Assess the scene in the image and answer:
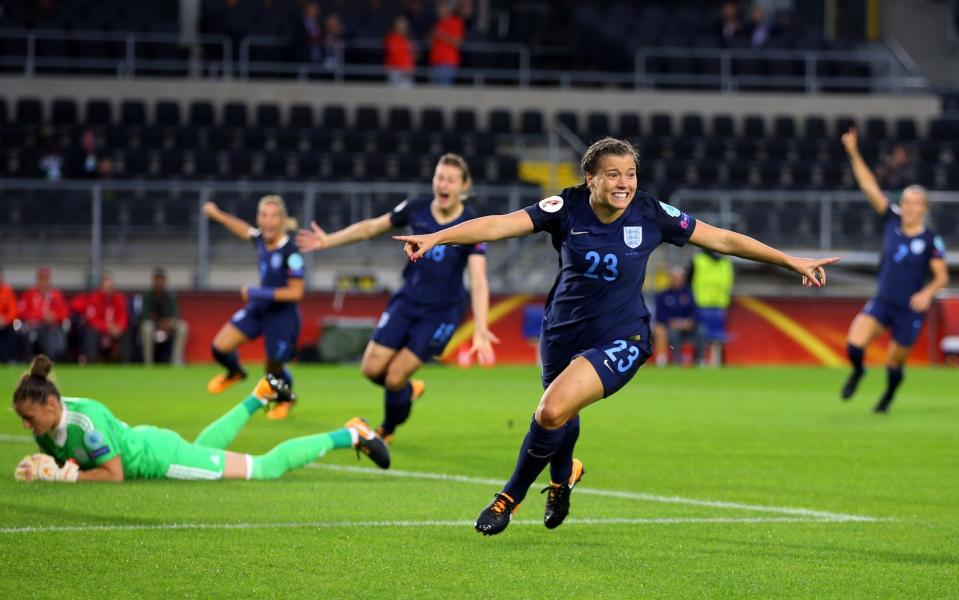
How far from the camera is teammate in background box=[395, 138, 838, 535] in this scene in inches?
292

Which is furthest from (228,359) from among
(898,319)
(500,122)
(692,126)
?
(692,126)

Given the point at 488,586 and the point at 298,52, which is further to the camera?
the point at 298,52

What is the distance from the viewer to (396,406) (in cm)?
1200

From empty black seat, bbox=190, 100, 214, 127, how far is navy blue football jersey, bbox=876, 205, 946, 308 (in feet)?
58.7

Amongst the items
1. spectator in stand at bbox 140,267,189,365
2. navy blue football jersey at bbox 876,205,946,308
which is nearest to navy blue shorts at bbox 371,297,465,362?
navy blue football jersey at bbox 876,205,946,308

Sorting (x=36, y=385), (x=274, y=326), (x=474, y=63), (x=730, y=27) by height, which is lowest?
(x=36, y=385)

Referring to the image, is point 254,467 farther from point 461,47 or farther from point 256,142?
point 461,47

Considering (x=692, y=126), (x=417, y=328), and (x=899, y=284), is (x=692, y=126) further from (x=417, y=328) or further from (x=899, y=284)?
(x=417, y=328)

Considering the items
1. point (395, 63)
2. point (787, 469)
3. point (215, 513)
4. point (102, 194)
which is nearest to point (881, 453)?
point (787, 469)

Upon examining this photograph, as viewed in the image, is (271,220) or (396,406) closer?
(396,406)

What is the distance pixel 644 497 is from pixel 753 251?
233 cm

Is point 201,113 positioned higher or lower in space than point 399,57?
lower

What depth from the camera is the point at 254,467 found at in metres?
9.70

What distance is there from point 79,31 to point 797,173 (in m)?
16.0
